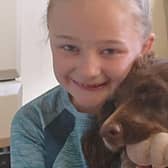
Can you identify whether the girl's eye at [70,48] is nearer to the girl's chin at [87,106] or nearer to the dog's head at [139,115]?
the girl's chin at [87,106]

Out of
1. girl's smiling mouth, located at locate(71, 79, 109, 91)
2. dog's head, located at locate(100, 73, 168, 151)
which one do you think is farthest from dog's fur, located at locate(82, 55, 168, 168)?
girl's smiling mouth, located at locate(71, 79, 109, 91)

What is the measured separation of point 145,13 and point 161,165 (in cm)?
38

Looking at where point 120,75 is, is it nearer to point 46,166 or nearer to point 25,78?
point 46,166

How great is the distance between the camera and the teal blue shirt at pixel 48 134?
39.7 inches

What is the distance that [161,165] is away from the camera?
68 cm

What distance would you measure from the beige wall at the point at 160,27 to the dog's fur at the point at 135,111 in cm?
139

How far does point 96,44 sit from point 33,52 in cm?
96

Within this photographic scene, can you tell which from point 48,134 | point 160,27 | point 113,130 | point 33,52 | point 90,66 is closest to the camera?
point 113,130

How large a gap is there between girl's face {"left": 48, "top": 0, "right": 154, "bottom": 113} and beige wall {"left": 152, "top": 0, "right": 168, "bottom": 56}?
127 cm

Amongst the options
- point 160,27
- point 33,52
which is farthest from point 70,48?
point 160,27

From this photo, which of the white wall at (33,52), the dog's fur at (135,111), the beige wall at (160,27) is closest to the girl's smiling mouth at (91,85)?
the dog's fur at (135,111)

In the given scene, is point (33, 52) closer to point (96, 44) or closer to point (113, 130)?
point (96, 44)

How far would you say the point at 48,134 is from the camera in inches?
41.1

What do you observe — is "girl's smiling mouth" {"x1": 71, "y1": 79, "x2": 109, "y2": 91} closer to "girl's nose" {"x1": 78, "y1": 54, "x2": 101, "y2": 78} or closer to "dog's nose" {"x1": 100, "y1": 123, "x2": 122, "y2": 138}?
"girl's nose" {"x1": 78, "y1": 54, "x2": 101, "y2": 78}
